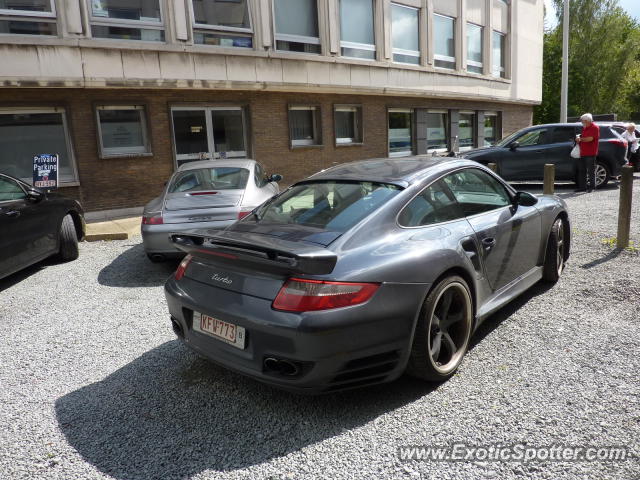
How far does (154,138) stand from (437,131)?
12.5 metres

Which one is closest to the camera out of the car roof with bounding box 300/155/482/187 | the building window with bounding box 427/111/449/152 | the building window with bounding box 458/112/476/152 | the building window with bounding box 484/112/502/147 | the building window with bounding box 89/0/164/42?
the car roof with bounding box 300/155/482/187

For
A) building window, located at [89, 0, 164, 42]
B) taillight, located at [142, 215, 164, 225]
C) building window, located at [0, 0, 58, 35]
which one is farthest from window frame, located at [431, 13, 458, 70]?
taillight, located at [142, 215, 164, 225]

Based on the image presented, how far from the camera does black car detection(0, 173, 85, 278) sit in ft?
19.5

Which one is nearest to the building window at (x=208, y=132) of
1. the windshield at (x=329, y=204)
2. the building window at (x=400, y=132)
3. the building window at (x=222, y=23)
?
the building window at (x=222, y=23)

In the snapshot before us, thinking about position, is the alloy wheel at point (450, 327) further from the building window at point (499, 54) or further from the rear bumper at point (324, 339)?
the building window at point (499, 54)

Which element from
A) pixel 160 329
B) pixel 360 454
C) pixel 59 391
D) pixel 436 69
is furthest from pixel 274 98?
pixel 360 454

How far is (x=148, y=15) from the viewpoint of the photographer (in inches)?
483

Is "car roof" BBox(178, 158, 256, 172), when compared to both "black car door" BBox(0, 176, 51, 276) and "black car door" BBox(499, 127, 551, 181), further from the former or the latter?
"black car door" BBox(499, 127, 551, 181)

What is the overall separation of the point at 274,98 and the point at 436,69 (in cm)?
797

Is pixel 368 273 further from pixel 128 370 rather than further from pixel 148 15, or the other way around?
pixel 148 15

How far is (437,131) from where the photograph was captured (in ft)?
67.8

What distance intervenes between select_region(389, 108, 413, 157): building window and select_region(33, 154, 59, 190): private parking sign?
38.1ft

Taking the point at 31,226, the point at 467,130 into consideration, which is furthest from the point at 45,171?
the point at 467,130

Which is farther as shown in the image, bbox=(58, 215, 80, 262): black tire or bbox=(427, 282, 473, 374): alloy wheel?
bbox=(58, 215, 80, 262): black tire
